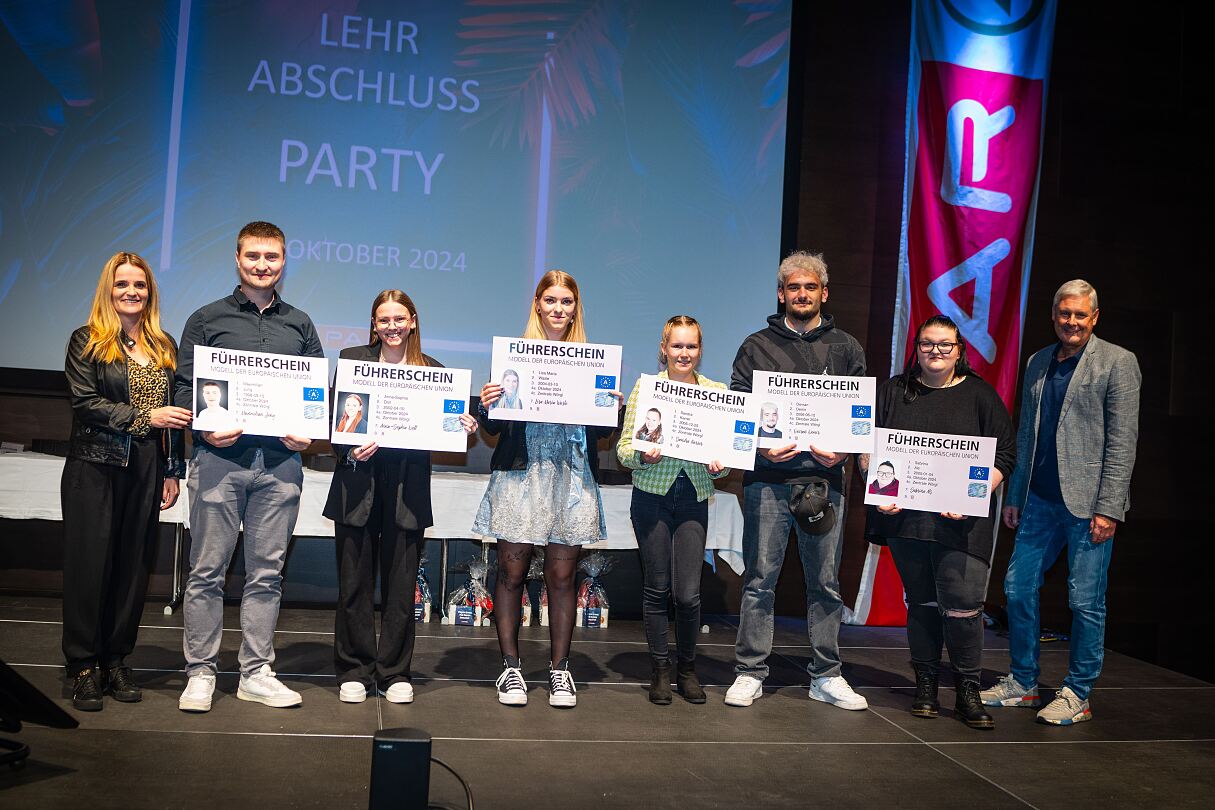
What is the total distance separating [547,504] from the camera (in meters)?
3.63

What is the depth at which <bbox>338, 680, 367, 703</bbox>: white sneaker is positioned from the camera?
11.5ft

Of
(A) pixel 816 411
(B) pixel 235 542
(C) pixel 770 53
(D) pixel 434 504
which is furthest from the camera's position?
(C) pixel 770 53

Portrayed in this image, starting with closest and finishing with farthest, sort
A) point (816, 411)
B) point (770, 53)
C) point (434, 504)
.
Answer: point (816, 411) < point (434, 504) < point (770, 53)

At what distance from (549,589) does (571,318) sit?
3.41 ft

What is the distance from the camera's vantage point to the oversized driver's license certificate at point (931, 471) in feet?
12.1

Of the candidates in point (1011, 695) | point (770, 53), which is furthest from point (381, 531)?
point (770, 53)

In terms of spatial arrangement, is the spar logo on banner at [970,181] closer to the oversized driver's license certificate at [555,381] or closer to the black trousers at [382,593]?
the oversized driver's license certificate at [555,381]

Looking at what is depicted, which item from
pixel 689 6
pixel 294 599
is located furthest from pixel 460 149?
pixel 294 599

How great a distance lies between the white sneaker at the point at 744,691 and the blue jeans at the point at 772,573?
0.12 ft

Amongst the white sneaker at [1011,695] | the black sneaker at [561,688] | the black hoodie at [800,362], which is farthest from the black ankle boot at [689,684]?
the white sneaker at [1011,695]

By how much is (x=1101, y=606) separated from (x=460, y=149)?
3936mm

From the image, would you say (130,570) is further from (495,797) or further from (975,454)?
(975,454)

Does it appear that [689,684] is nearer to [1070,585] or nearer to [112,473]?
[1070,585]

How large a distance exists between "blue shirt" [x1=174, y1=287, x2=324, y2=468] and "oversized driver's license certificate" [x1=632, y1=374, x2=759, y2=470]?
1268 millimetres
